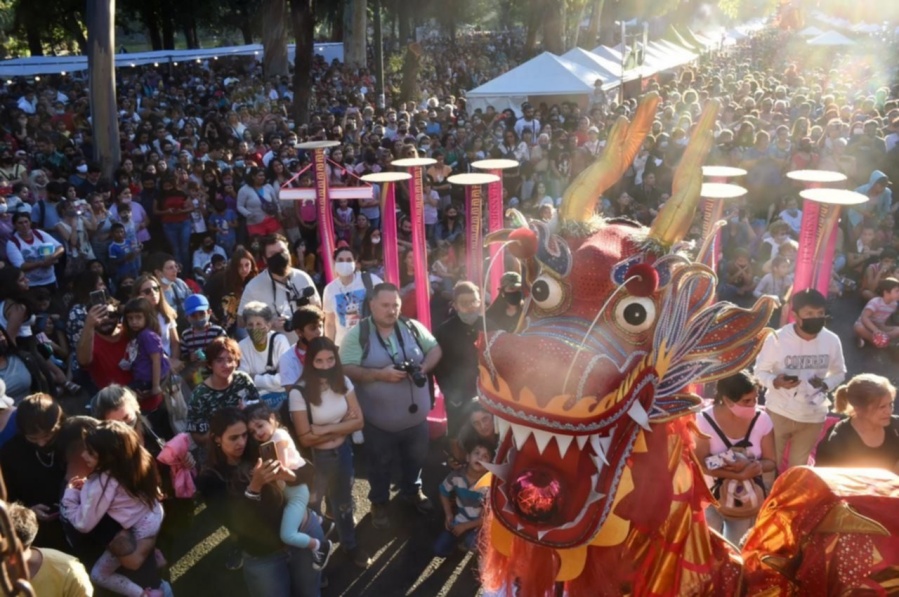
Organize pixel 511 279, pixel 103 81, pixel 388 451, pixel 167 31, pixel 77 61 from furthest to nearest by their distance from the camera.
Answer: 1. pixel 167 31
2. pixel 77 61
3. pixel 103 81
4. pixel 388 451
5. pixel 511 279

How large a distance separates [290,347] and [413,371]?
3.20 ft

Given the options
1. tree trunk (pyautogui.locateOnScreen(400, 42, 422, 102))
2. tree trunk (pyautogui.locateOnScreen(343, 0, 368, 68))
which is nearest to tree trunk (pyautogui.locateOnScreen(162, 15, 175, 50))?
tree trunk (pyautogui.locateOnScreen(343, 0, 368, 68))

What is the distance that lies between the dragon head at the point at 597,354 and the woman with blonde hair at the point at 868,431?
1752 mm

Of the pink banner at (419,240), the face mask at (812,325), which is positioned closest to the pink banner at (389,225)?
the pink banner at (419,240)

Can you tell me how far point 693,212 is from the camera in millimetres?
2443

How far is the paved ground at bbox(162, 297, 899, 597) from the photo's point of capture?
15.3ft

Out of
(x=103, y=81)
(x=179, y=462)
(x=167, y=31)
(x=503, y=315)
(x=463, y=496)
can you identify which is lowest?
(x=463, y=496)

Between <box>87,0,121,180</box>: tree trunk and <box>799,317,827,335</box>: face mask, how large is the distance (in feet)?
32.1

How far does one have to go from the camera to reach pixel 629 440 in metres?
2.22

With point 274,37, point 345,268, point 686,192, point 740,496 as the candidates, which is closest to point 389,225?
point 345,268

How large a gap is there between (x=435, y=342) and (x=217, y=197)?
19.4 feet

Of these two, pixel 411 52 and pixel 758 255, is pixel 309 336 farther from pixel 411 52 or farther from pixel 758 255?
pixel 411 52

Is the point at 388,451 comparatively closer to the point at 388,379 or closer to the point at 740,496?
the point at 388,379

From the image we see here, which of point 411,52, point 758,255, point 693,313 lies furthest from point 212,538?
point 411,52
